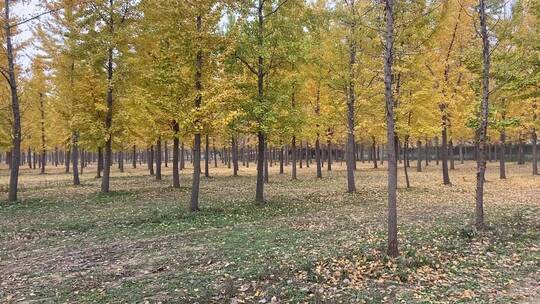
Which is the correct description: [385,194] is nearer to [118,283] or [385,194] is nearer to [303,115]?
[303,115]

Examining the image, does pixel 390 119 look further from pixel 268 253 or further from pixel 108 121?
pixel 108 121

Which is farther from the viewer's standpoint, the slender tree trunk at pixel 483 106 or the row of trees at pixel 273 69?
the row of trees at pixel 273 69

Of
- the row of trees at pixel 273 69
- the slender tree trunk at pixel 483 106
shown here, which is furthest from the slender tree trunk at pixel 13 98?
the slender tree trunk at pixel 483 106

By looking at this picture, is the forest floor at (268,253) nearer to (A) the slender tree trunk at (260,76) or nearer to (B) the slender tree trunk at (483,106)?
(B) the slender tree trunk at (483,106)

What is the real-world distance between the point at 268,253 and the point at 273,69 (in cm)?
994

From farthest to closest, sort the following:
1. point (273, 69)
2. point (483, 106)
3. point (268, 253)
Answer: point (273, 69)
point (483, 106)
point (268, 253)

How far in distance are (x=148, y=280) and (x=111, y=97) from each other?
16.0m

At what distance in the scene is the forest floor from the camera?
720 cm

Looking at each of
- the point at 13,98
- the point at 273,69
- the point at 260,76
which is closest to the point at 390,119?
the point at 260,76

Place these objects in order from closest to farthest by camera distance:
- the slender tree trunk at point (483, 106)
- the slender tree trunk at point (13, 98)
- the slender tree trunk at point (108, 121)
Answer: the slender tree trunk at point (483, 106) → the slender tree trunk at point (13, 98) → the slender tree trunk at point (108, 121)

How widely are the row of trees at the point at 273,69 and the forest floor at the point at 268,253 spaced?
1.25m

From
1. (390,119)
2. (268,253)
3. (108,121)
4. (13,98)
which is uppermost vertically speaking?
(13,98)

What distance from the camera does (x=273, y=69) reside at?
17.4 meters

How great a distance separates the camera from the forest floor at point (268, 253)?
720 cm
